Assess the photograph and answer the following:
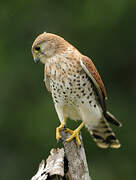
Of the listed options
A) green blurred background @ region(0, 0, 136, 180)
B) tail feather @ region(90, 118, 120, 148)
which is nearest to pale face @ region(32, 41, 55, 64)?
tail feather @ region(90, 118, 120, 148)

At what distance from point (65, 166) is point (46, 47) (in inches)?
55.2

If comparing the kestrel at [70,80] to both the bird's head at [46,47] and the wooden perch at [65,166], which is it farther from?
the wooden perch at [65,166]

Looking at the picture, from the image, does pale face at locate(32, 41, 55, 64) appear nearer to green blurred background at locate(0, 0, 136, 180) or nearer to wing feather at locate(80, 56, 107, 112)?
wing feather at locate(80, 56, 107, 112)

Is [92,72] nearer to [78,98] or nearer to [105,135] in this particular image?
[78,98]

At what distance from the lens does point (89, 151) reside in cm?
916

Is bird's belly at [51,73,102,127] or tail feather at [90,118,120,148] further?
tail feather at [90,118,120,148]

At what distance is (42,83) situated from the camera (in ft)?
31.2

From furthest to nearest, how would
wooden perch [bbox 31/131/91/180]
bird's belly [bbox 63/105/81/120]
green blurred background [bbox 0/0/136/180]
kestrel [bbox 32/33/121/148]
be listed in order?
green blurred background [bbox 0/0/136/180] → bird's belly [bbox 63/105/81/120] → kestrel [bbox 32/33/121/148] → wooden perch [bbox 31/131/91/180]

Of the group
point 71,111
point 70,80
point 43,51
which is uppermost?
point 43,51

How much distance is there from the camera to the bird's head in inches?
237

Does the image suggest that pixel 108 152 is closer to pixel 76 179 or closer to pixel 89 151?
pixel 89 151

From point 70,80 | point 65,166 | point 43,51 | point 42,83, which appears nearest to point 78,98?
point 70,80

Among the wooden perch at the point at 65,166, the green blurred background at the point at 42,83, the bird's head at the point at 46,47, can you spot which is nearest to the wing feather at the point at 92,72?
the bird's head at the point at 46,47

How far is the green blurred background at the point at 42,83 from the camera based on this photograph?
9.30 metres
